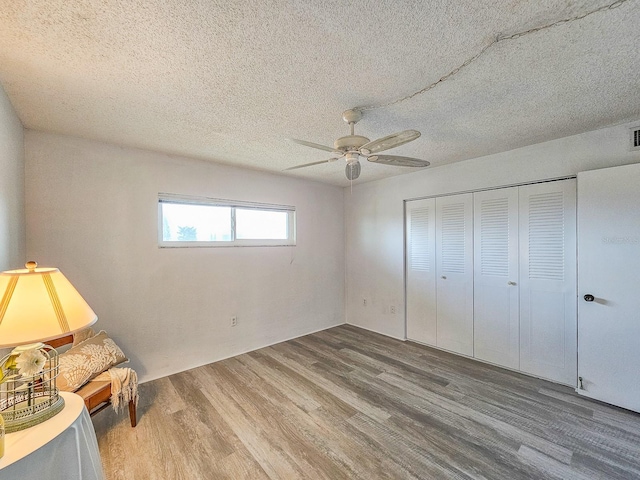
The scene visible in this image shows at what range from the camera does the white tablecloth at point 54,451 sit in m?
0.94

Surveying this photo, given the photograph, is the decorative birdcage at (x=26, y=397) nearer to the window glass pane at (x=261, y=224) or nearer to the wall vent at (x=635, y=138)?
the window glass pane at (x=261, y=224)

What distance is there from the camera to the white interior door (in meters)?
2.15

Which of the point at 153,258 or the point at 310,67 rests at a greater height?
the point at 310,67

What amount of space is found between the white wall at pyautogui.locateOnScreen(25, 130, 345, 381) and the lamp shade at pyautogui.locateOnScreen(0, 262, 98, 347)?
5.49ft

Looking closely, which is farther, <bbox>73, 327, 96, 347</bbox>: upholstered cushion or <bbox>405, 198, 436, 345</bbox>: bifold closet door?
<bbox>405, 198, 436, 345</bbox>: bifold closet door

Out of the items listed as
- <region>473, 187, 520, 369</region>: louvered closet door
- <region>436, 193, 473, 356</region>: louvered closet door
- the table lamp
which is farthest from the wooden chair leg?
<region>473, 187, 520, 369</region>: louvered closet door

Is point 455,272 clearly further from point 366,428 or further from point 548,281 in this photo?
point 366,428

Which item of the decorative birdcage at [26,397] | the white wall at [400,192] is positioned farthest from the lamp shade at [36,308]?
the white wall at [400,192]

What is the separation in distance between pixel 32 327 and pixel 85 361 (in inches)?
47.6

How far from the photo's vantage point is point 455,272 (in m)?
3.40

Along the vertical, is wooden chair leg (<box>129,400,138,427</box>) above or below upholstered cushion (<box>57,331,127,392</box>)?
below

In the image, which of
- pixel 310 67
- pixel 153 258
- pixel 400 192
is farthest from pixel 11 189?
pixel 400 192

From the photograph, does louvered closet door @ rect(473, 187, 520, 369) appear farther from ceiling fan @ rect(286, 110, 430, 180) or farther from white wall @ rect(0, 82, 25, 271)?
white wall @ rect(0, 82, 25, 271)

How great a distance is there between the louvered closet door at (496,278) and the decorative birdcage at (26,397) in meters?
3.64
